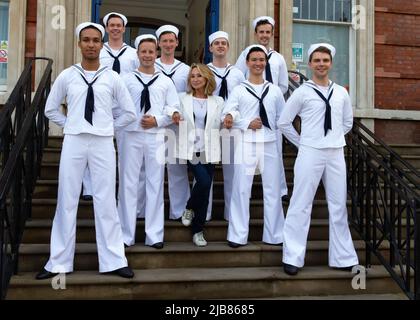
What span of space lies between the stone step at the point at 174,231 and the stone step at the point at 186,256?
0.33 ft

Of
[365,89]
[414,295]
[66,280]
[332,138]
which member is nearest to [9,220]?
[66,280]

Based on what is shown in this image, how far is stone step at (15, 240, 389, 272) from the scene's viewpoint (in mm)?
4273

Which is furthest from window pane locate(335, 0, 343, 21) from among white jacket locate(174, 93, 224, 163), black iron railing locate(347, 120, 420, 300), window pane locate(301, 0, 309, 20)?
white jacket locate(174, 93, 224, 163)

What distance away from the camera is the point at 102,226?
406 cm

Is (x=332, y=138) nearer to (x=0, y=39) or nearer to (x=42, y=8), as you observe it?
(x=42, y=8)

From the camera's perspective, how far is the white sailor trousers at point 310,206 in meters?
4.38

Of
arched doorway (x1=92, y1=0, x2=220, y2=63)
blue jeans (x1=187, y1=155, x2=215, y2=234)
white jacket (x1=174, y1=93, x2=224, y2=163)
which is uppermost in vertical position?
arched doorway (x1=92, y1=0, x2=220, y2=63)

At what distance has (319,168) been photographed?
14.4ft

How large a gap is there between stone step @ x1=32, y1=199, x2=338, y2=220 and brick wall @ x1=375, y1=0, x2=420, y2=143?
114 inches

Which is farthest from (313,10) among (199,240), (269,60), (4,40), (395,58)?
(199,240)

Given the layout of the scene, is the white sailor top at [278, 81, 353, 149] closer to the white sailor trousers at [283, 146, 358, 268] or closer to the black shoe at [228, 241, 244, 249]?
the white sailor trousers at [283, 146, 358, 268]

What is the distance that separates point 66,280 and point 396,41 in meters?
6.33

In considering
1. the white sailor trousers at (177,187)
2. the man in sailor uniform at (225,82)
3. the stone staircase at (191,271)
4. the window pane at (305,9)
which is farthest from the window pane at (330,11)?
the white sailor trousers at (177,187)

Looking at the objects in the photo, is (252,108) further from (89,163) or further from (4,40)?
(4,40)
